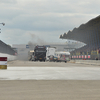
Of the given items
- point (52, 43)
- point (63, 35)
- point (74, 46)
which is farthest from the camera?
point (74, 46)

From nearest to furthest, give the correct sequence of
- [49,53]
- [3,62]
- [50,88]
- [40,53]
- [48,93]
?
[48,93] < [50,88] < [3,62] < [40,53] < [49,53]

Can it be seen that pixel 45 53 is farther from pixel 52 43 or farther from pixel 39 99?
pixel 52 43

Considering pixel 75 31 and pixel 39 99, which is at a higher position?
pixel 75 31

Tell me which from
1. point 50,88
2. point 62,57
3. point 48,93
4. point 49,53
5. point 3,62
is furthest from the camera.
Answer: point 49,53

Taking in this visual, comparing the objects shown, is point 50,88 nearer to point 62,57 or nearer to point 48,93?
point 48,93

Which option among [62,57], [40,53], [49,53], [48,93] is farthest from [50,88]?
[49,53]

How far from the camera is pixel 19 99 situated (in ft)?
27.0

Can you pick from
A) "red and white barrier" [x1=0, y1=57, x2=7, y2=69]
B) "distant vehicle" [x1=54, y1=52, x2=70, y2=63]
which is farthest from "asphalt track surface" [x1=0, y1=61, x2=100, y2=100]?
"distant vehicle" [x1=54, y1=52, x2=70, y2=63]

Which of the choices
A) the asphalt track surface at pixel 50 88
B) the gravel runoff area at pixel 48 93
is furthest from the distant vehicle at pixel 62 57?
the gravel runoff area at pixel 48 93

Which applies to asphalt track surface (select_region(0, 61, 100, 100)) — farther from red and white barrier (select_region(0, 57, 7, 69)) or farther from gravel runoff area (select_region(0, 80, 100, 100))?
red and white barrier (select_region(0, 57, 7, 69))

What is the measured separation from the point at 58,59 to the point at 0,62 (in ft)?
141

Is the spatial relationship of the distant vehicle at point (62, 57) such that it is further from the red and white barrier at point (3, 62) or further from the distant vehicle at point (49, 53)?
the red and white barrier at point (3, 62)

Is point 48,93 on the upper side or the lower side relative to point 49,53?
lower

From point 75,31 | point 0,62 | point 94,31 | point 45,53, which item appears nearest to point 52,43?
point 75,31
